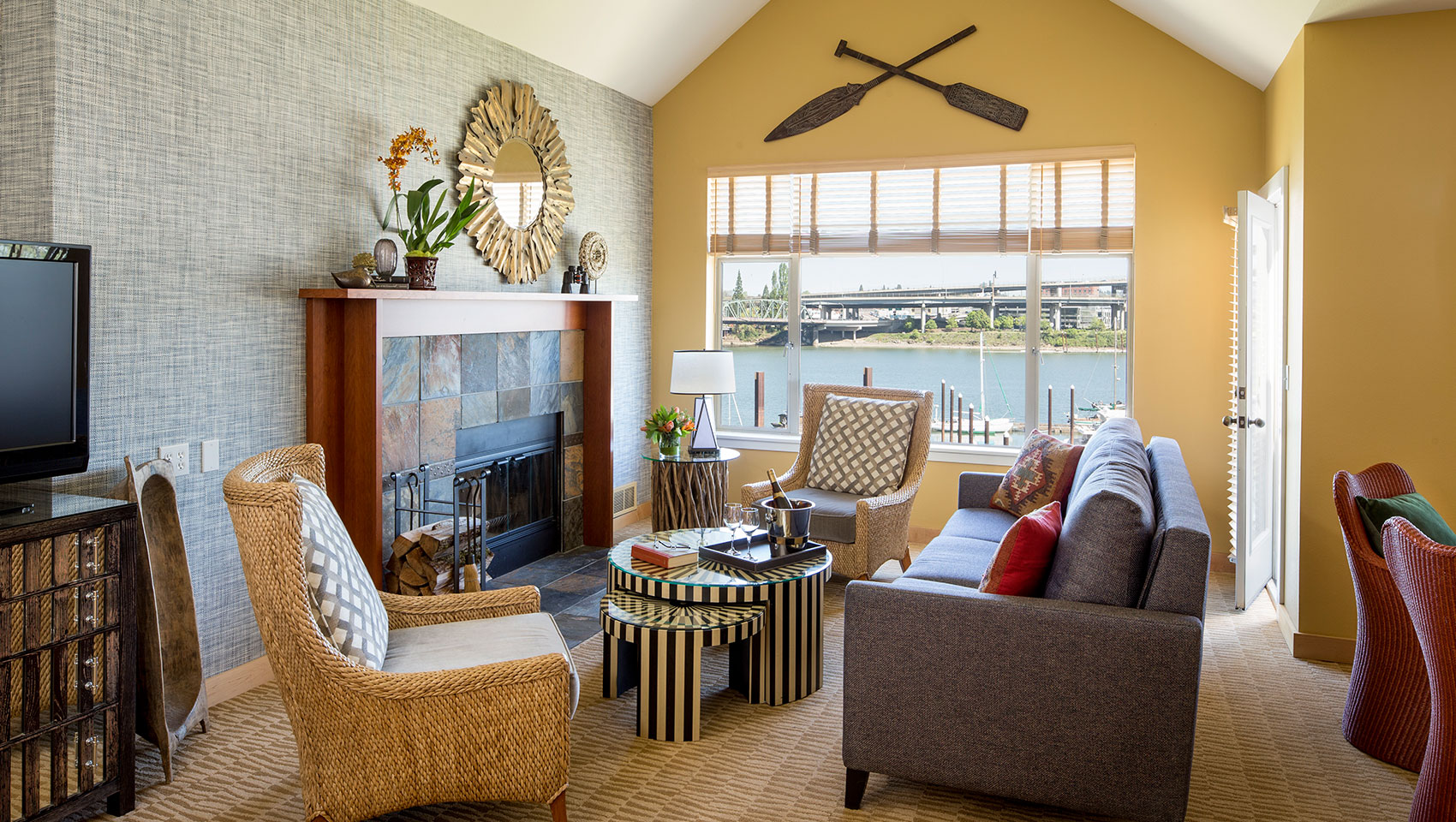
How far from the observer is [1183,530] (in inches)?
91.4

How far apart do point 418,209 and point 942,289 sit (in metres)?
3.08

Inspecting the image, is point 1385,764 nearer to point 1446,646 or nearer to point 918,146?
point 1446,646

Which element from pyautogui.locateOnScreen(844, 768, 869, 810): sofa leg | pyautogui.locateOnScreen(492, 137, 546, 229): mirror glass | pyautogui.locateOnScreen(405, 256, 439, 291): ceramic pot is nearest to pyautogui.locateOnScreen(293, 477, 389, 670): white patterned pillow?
pyautogui.locateOnScreen(844, 768, 869, 810): sofa leg

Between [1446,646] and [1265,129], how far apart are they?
11.3ft

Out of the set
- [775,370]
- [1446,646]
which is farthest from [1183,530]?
[775,370]

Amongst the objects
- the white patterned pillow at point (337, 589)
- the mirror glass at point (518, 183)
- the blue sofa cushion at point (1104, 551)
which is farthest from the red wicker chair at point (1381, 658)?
the mirror glass at point (518, 183)

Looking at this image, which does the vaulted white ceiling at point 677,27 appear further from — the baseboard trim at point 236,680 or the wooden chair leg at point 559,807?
the wooden chair leg at point 559,807

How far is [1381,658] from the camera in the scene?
291cm

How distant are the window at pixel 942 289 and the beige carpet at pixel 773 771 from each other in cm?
233

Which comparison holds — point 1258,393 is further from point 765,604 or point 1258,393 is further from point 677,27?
point 677,27

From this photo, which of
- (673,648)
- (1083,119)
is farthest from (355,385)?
(1083,119)

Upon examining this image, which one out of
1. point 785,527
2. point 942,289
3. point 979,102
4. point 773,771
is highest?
point 979,102

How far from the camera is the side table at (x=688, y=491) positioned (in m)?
4.99

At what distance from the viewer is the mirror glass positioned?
4.71m
